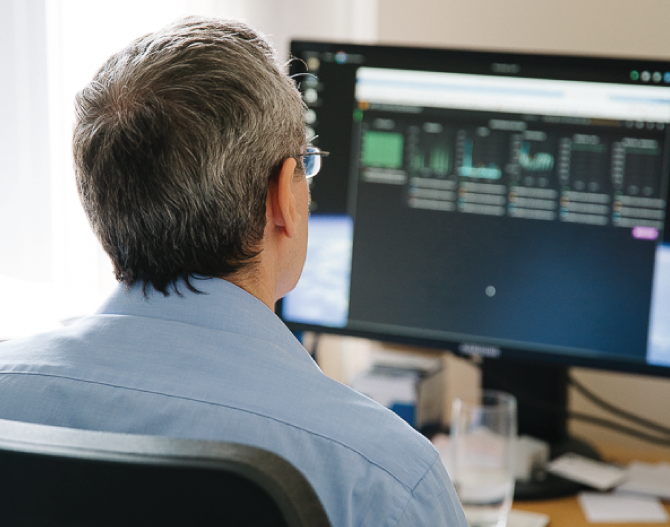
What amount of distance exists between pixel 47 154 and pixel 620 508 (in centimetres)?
98

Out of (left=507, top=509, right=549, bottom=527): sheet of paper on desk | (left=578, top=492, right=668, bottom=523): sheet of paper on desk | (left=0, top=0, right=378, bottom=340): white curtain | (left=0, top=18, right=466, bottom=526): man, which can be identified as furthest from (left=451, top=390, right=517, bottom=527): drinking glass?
(left=0, top=0, right=378, bottom=340): white curtain

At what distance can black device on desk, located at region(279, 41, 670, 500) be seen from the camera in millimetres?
1121

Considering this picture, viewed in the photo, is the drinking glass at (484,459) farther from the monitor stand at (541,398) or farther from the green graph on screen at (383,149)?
the green graph on screen at (383,149)

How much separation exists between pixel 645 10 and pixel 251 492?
124 centimetres

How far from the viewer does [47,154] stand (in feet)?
3.63

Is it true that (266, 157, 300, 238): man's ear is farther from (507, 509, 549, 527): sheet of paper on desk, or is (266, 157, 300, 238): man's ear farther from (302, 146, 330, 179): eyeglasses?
(507, 509, 549, 527): sheet of paper on desk

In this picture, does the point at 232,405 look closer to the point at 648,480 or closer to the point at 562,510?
the point at 562,510

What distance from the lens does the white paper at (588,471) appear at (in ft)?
3.75

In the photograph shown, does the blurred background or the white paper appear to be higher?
the blurred background

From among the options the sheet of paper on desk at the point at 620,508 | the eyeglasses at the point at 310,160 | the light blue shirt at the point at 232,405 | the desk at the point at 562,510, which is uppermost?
the eyeglasses at the point at 310,160

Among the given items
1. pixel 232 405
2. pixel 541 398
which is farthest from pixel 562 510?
pixel 232 405

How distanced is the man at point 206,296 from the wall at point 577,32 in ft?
2.41

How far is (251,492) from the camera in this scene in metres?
0.39

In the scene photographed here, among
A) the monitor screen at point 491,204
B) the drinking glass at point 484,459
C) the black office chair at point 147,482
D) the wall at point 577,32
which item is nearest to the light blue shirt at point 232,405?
the black office chair at point 147,482
